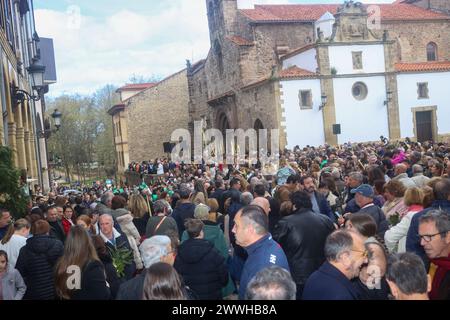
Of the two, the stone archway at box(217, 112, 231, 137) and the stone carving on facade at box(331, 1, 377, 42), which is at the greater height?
the stone carving on facade at box(331, 1, 377, 42)

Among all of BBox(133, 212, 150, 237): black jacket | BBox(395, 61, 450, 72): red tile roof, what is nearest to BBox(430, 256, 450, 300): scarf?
BBox(133, 212, 150, 237): black jacket

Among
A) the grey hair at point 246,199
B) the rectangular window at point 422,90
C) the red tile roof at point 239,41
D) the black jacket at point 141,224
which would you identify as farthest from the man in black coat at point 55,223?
the red tile roof at point 239,41

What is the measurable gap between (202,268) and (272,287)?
2018 mm

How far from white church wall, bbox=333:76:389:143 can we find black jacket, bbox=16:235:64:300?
2375 centimetres

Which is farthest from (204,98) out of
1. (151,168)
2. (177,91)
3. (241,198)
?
(241,198)

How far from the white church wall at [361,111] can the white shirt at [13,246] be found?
76.6 feet

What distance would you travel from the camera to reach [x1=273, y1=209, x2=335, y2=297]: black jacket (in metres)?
5.58

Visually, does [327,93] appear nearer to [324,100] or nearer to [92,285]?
[324,100]

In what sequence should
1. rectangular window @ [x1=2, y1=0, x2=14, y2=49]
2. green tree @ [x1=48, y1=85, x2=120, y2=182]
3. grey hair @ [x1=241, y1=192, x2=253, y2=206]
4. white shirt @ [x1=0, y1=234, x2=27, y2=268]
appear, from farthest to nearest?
green tree @ [x1=48, y1=85, x2=120, y2=182]
rectangular window @ [x1=2, y1=0, x2=14, y2=49]
grey hair @ [x1=241, y1=192, x2=253, y2=206]
white shirt @ [x1=0, y1=234, x2=27, y2=268]

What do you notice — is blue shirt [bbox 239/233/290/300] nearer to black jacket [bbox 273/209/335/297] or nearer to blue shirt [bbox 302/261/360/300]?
blue shirt [bbox 302/261/360/300]

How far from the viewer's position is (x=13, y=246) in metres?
6.02

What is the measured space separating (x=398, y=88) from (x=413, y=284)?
2756 cm

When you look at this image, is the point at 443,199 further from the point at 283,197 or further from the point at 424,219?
the point at 283,197

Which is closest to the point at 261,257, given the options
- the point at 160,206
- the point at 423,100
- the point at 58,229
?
the point at 160,206
